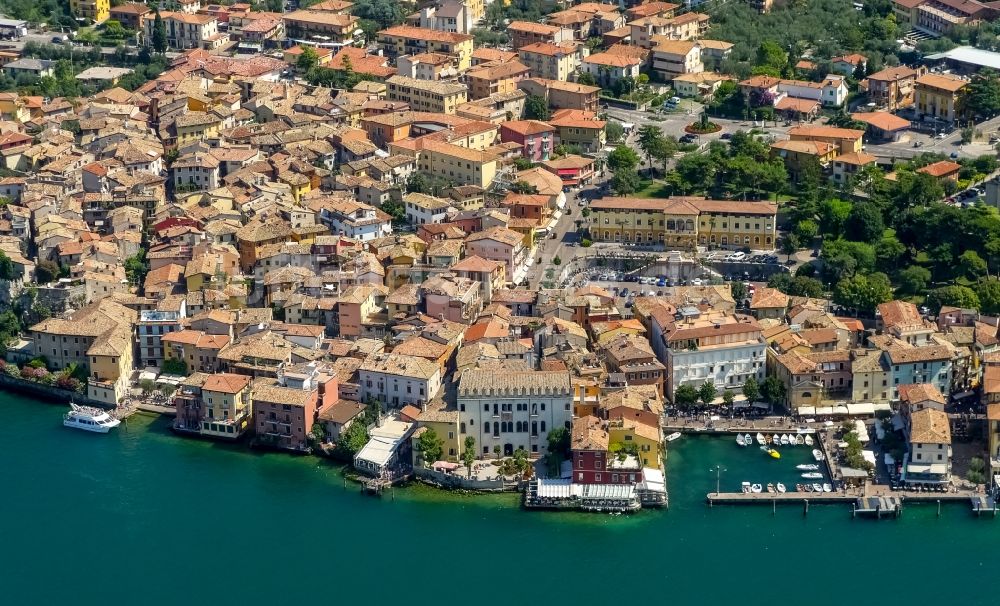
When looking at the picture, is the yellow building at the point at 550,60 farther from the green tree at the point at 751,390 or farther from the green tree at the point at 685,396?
the green tree at the point at 751,390

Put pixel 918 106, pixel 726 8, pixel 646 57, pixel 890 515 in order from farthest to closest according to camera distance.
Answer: pixel 726 8 → pixel 646 57 → pixel 918 106 → pixel 890 515

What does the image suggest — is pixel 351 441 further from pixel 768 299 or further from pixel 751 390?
pixel 768 299

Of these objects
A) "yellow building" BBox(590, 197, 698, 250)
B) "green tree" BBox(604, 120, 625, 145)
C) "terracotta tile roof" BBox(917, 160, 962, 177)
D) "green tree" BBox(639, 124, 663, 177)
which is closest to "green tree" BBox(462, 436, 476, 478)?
"yellow building" BBox(590, 197, 698, 250)

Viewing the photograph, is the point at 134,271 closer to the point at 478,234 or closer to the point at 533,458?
the point at 478,234

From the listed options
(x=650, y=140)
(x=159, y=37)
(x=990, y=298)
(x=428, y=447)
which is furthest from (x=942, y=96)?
(x=159, y=37)

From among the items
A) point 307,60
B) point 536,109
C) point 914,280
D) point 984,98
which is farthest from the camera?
point 307,60

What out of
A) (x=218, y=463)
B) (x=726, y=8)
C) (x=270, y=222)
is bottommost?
(x=218, y=463)

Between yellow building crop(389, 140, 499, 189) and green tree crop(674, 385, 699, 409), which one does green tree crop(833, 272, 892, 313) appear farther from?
yellow building crop(389, 140, 499, 189)

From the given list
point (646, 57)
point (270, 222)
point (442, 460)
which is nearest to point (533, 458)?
point (442, 460)
